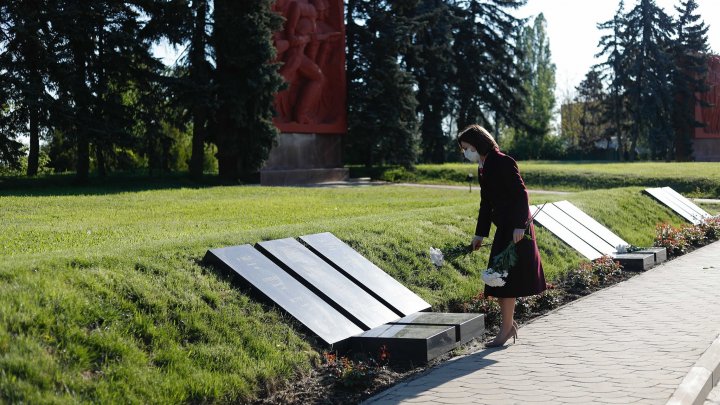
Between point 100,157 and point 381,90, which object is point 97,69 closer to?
point 100,157

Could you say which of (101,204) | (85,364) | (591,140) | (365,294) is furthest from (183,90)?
(591,140)

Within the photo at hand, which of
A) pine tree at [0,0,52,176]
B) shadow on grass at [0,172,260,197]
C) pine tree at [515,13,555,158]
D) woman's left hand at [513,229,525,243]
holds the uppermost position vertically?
pine tree at [515,13,555,158]

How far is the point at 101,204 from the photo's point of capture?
1628 centimetres

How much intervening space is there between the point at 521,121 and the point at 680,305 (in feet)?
122

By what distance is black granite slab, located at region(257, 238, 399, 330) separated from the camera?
7078mm

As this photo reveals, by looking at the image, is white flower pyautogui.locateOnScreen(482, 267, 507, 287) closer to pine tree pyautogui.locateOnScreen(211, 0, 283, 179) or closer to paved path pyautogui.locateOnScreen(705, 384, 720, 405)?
paved path pyautogui.locateOnScreen(705, 384, 720, 405)

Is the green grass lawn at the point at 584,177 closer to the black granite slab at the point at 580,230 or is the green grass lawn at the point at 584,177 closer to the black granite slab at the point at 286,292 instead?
the black granite slab at the point at 580,230

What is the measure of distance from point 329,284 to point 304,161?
22.5 metres

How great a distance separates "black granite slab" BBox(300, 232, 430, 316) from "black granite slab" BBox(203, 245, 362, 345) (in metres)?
0.78

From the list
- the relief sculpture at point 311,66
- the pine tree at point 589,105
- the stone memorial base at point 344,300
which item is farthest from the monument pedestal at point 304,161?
the pine tree at point 589,105

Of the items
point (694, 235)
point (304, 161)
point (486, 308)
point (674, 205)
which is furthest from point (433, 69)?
point (486, 308)

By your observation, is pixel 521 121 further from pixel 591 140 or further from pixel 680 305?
pixel 680 305

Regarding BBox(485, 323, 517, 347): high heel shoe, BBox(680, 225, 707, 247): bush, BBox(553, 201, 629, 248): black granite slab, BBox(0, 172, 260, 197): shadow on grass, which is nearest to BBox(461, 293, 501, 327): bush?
BBox(485, 323, 517, 347): high heel shoe

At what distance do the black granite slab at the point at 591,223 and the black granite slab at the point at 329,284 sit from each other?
6.78m
